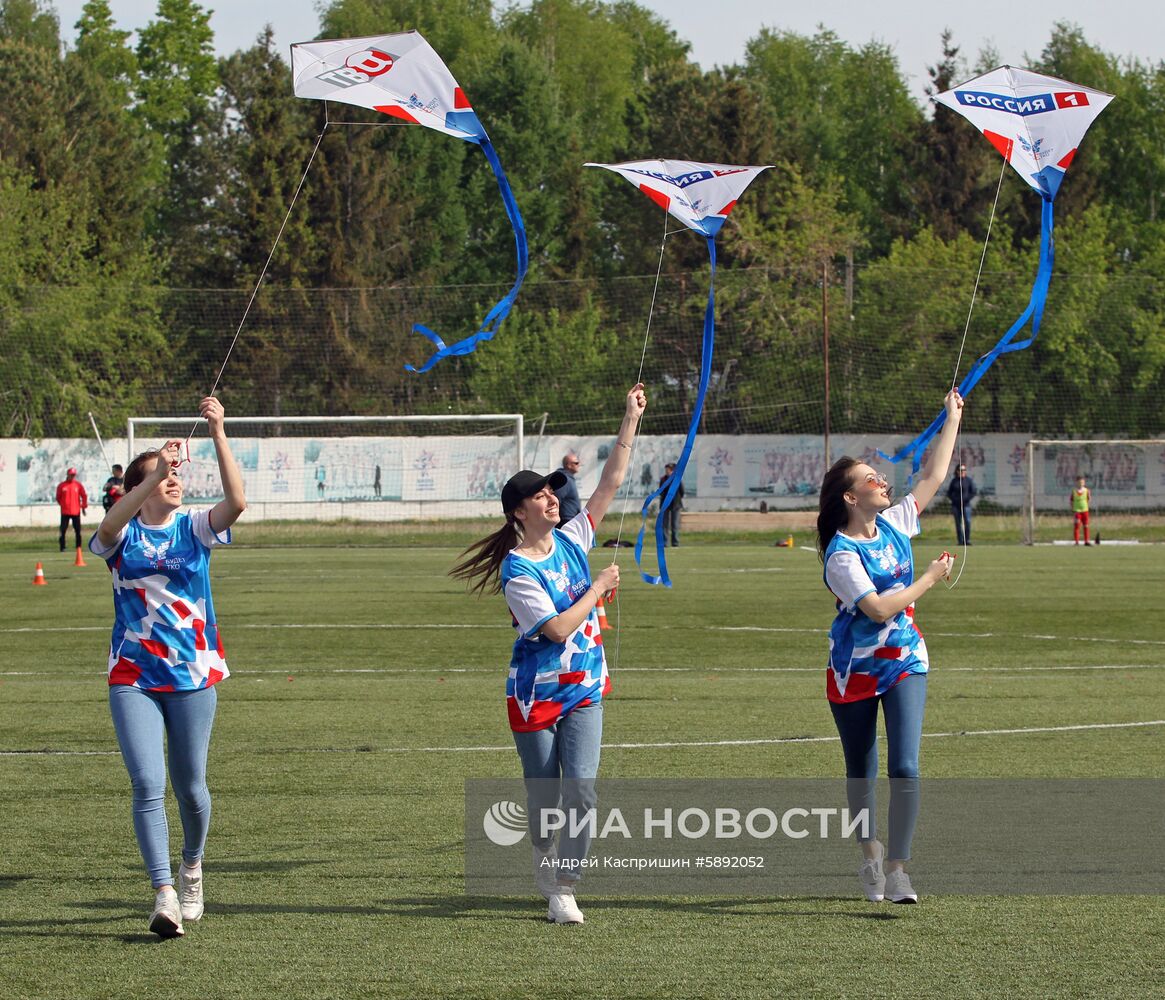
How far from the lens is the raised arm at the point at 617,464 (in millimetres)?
6422

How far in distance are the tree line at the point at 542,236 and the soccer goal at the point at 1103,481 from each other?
250 cm

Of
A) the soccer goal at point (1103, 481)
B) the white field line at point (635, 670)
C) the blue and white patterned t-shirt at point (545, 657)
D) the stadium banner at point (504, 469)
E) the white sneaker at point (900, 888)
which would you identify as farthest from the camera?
the soccer goal at point (1103, 481)

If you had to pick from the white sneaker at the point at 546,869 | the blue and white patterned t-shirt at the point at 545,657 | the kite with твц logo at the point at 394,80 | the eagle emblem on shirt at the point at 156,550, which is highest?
the kite with твц logo at the point at 394,80

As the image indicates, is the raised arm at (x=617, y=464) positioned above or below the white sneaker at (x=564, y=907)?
above

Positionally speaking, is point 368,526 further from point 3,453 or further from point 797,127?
point 797,127

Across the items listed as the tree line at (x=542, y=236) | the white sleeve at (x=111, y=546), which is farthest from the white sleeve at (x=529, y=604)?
the tree line at (x=542, y=236)

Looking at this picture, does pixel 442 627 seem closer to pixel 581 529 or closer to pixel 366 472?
pixel 581 529

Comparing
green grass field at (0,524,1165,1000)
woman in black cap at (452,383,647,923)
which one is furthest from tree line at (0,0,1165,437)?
woman in black cap at (452,383,647,923)

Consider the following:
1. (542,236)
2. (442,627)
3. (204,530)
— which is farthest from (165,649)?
(542,236)

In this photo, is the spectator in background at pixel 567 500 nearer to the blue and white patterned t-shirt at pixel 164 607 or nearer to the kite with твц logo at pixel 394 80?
the blue and white patterned t-shirt at pixel 164 607

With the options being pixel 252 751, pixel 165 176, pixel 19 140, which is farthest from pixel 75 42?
pixel 252 751

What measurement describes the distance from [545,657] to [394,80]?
4289mm

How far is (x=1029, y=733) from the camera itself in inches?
413

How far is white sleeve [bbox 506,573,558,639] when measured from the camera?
19.1 ft
